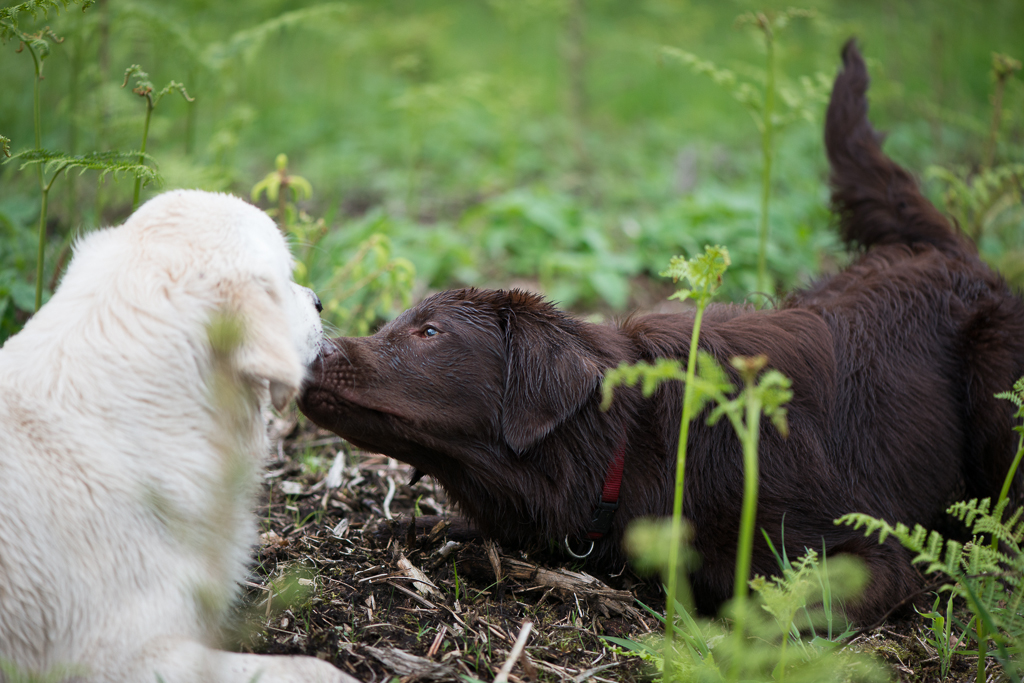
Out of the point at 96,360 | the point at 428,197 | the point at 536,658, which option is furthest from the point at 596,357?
the point at 428,197

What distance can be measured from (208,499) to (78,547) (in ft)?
1.10

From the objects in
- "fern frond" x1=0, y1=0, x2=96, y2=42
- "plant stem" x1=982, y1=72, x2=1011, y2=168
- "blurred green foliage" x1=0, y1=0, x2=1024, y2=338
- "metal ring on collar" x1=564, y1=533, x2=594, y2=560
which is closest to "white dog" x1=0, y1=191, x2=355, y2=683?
"fern frond" x1=0, y1=0, x2=96, y2=42

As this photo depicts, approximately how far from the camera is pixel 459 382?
113 inches

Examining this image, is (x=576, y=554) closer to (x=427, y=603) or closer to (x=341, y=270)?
(x=427, y=603)

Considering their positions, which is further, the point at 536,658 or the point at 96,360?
the point at 536,658

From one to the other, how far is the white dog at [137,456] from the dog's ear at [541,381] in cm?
90

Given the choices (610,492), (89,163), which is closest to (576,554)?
(610,492)

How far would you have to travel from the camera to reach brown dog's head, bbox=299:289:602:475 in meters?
2.76

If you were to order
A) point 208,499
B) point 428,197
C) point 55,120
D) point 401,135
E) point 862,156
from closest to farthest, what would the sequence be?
point 208,499 → point 862,156 → point 55,120 → point 428,197 → point 401,135

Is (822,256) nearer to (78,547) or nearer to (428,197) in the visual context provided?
(428,197)

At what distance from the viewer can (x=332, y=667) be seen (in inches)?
83.9

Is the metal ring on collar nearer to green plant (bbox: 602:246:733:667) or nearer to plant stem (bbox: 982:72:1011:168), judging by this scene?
green plant (bbox: 602:246:733:667)

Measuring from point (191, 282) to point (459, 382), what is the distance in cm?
104

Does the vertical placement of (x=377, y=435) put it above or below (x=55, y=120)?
below
